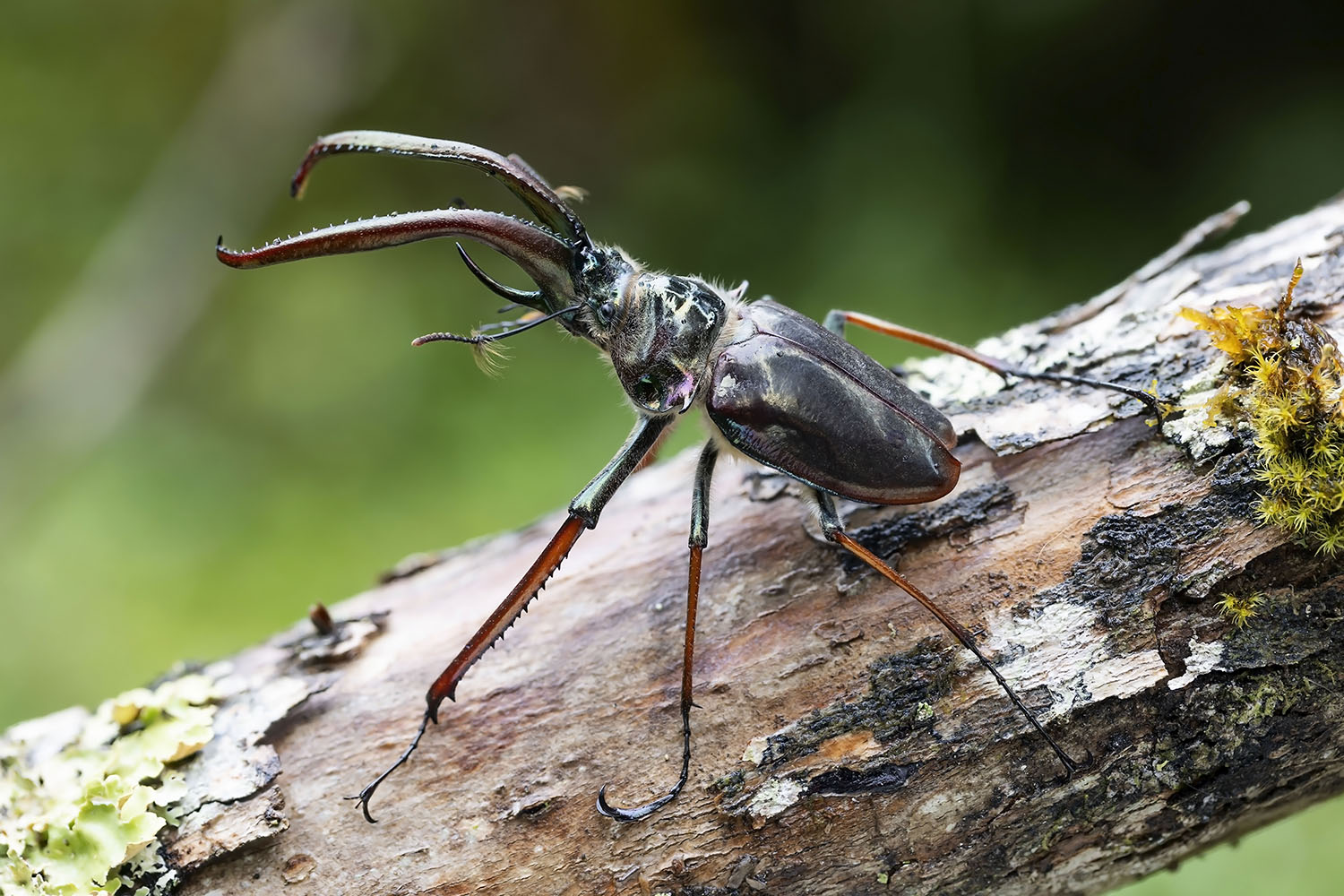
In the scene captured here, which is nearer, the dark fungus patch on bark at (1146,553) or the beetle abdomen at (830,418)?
the dark fungus patch on bark at (1146,553)

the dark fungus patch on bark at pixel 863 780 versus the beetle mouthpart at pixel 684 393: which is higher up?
the beetle mouthpart at pixel 684 393

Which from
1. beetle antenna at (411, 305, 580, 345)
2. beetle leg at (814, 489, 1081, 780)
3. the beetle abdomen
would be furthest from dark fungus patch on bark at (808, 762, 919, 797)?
beetle antenna at (411, 305, 580, 345)

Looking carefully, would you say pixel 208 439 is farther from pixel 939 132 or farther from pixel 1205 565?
pixel 1205 565

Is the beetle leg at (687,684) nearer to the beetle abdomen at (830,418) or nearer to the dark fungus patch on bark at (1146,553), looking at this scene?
the beetle abdomen at (830,418)

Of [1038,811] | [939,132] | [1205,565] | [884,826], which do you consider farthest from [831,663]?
[939,132]

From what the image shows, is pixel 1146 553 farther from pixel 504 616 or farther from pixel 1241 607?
pixel 504 616

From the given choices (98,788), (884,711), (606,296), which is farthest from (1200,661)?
(98,788)

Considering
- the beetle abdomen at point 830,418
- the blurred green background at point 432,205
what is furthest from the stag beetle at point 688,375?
the blurred green background at point 432,205

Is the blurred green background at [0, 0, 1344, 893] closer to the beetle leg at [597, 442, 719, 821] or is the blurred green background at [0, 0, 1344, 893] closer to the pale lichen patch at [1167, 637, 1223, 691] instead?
the beetle leg at [597, 442, 719, 821]
